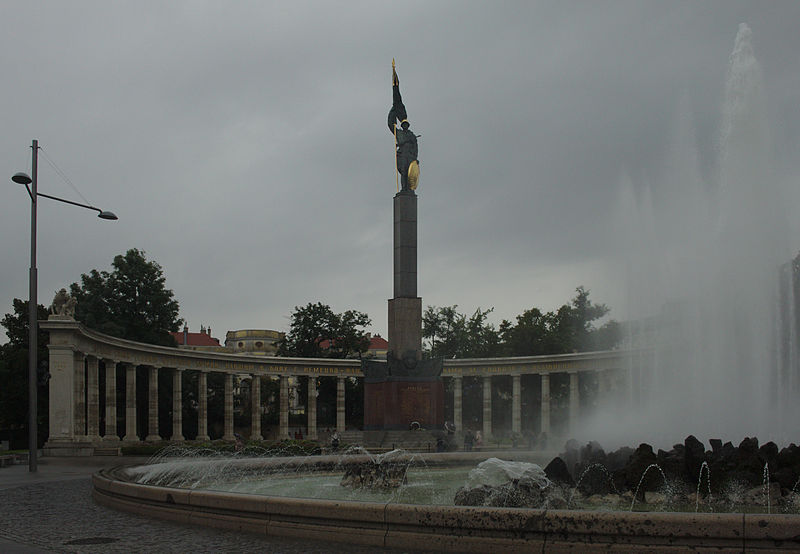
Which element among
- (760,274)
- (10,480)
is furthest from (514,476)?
(10,480)

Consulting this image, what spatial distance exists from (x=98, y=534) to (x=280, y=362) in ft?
182

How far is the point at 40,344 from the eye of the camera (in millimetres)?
63031

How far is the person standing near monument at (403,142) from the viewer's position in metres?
44.6

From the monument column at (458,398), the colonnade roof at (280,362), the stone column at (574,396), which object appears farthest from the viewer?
the monument column at (458,398)

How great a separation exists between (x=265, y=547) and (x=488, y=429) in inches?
2307

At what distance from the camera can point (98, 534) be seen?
12.3 metres

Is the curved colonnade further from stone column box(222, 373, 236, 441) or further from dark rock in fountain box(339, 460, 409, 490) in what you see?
dark rock in fountain box(339, 460, 409, 490)

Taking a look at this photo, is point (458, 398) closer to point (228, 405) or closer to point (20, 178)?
point (228, 405)

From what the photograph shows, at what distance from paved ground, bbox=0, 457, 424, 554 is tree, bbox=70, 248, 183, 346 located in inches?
2184

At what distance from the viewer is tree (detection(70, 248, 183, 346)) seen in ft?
236

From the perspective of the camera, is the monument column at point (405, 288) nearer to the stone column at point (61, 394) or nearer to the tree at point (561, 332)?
the stone column at point (61, 394)

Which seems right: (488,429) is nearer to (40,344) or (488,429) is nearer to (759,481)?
(40,344)

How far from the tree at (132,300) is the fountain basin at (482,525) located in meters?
Answer: 62.5

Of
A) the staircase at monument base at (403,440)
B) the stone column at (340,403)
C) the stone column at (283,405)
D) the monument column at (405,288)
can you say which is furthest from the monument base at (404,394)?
the stone column at (340,403)
